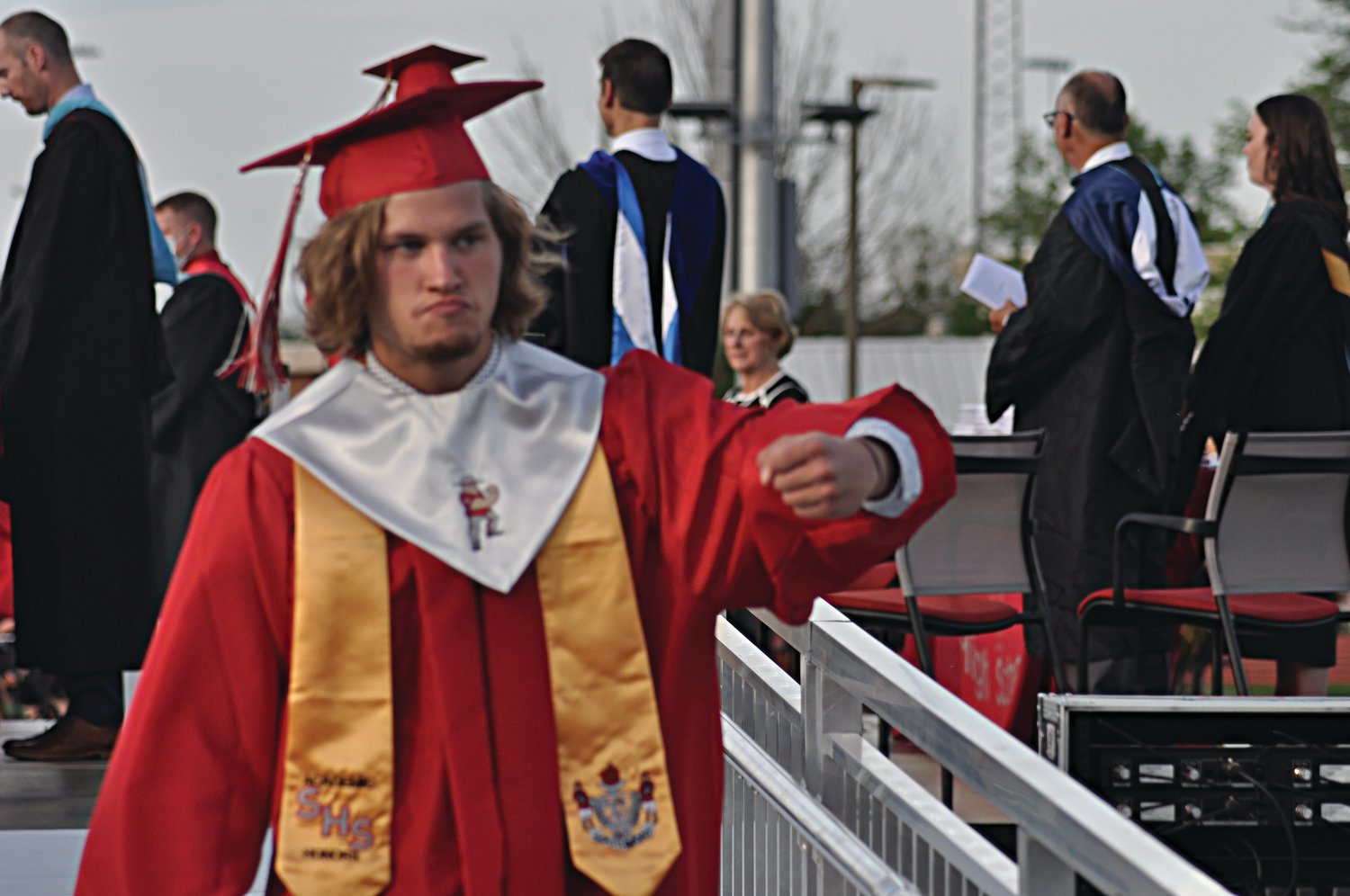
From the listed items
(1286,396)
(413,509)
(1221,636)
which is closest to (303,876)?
(413,509)

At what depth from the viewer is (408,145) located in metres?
2.34

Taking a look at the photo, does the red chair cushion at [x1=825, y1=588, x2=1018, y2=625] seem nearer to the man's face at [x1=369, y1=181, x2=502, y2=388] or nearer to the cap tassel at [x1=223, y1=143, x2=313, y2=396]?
the cap tassel at [x1=223, y1=143, x2=313, y2=396]

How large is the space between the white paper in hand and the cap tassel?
174 inches

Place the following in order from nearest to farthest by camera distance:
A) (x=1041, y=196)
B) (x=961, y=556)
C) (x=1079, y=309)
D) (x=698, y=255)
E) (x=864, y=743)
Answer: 1. (x=864, y=743)
2. (x=961, y=556)
3. (x=1079, y=309)
4. (x=698, y=255)
5. (x=1041, y=196)

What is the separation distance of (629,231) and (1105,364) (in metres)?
1.52

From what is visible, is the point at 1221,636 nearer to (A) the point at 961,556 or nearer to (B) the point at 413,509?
(A) the point at 961,556

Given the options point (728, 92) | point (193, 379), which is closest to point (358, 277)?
point (193, 379)

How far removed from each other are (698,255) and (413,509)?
4.34 metres

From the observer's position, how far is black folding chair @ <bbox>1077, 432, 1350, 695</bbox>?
4953 millimetres

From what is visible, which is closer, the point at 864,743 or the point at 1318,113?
the point at 864,743

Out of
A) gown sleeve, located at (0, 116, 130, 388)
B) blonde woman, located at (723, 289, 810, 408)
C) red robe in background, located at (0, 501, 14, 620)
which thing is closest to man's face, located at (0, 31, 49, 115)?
gown sleeve, located at (0, 116, 130, 388)

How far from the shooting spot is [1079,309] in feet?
19.2

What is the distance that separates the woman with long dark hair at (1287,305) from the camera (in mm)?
5594

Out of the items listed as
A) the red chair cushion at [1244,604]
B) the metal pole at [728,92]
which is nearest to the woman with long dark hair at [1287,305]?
the red chair cushion at [1244,604]
